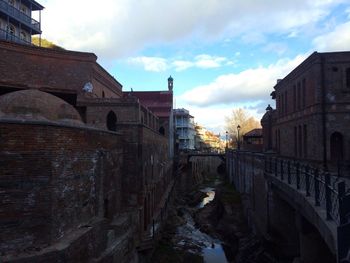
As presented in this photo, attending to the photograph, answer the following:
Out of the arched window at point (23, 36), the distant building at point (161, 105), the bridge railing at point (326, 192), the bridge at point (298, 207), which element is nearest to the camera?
the bridge railing at point (326, 192)

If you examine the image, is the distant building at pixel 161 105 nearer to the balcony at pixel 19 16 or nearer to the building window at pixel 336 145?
the balcony at pixel 19 16

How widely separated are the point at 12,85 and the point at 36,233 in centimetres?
1267

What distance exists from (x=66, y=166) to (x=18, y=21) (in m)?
25.3

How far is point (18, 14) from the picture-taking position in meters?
32.6

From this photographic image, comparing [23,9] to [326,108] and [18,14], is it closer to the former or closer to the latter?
[18,14]

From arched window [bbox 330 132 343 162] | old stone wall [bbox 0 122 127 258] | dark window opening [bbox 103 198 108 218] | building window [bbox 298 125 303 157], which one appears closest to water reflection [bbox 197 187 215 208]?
building window [bbox 298 125 303 157]

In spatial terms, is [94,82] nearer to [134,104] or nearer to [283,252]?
[134,104]

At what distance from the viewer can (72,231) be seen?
11.7 m

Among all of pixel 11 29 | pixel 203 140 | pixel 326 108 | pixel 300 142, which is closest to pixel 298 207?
pixel 326 108

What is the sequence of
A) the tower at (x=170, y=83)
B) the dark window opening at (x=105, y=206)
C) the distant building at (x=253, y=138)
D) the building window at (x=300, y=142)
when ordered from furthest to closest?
the tower at (x=170, y=83)
the distant building at (x=253, y=138)
the building window at (x=300, y=142)
the dark window opening at (x=105, y=206)

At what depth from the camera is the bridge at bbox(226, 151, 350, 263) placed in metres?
8.05

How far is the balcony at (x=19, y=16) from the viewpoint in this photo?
3017 centimetres

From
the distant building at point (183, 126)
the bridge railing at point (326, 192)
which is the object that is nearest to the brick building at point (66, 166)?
the bridge railing at point (326, 192)

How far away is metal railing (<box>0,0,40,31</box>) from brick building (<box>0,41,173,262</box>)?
34.0ft
